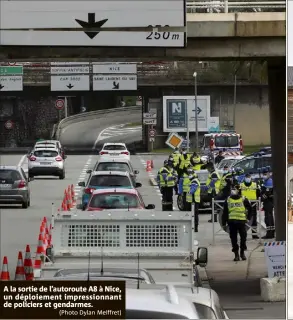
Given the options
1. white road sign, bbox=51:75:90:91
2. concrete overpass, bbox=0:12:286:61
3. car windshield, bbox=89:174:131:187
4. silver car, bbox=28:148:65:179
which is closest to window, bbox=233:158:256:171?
concrete overpass, bbox=0:12:286:61

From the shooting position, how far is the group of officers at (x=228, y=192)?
14.0 meters

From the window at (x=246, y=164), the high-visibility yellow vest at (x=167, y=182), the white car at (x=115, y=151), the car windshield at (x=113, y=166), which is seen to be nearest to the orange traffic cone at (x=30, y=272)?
the white car at (x=115, y=151)

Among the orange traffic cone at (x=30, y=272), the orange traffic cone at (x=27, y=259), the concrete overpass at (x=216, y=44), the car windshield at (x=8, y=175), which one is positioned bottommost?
the orange traffic cone at (x=30, y=272)

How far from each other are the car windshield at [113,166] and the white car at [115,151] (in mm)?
313

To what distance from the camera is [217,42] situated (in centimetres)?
1366

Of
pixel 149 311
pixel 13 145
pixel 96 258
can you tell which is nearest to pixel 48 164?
pixel 13 145

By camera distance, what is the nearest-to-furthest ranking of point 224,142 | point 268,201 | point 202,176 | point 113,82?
point 113,82 → point 224,142 → point 202,176 → point 268,201

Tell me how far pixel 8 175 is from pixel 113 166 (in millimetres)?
2103

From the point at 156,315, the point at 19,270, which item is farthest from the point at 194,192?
the point at 156,315

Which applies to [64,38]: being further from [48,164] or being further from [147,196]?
[147,196]

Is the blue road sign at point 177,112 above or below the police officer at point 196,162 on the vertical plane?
Result: above

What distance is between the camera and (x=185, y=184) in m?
15.1

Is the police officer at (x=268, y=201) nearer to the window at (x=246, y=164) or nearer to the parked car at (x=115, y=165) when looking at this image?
the window at (x=246, y=164)

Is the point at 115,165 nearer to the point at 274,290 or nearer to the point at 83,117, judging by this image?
the point at 83,117
